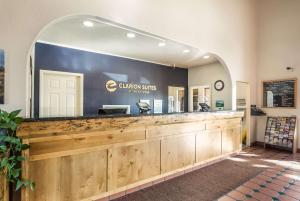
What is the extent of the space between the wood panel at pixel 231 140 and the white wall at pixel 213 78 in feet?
3.59

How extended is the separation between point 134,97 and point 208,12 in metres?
2.92

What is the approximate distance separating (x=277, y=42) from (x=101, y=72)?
4.90 m

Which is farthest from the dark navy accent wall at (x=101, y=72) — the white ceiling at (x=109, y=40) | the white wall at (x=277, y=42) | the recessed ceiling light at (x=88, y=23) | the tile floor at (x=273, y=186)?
the tile floor at (x=273, y=186)

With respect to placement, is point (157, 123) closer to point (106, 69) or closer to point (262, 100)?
point (106, 69)

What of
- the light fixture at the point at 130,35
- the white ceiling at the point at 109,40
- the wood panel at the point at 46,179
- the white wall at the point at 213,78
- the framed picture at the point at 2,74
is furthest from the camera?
the white wall at the point at 213,78

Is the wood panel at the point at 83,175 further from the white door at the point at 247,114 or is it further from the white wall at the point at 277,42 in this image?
the white wall at the point at 277,42

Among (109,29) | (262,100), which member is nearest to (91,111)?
(109,29)

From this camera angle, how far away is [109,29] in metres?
3.20

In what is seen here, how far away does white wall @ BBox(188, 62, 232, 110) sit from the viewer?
18.2 feet

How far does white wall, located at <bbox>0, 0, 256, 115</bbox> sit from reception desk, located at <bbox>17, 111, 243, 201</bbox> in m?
0.50

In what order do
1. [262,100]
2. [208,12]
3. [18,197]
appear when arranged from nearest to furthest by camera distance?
[18,197], [208,12], [262,100]

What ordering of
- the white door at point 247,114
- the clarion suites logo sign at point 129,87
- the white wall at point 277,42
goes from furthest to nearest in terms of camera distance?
the white door at point 247,114
the clarion suites logo sign at point 129,87
the white wall at point 277,42

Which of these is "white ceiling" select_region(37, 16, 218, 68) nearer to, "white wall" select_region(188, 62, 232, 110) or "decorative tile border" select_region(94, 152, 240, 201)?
"white wall" select_region(188, 62, 232, 110)

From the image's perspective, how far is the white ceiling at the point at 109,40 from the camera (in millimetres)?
3100
